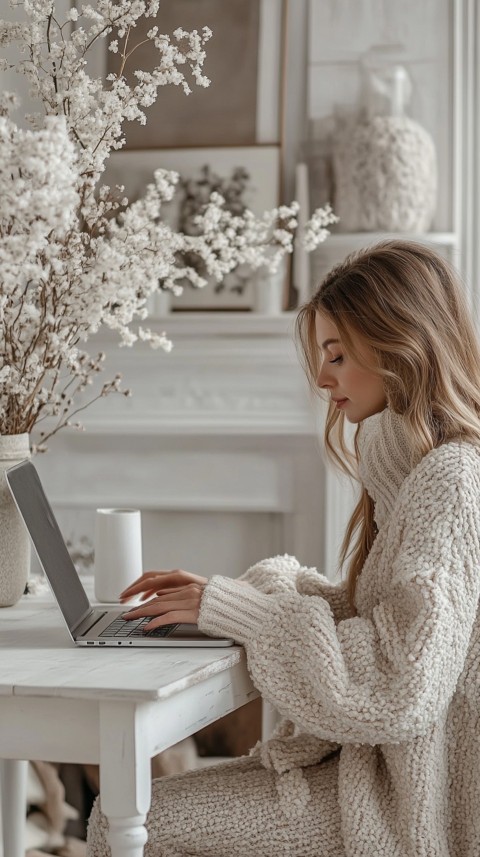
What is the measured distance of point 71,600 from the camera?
4.55 feet

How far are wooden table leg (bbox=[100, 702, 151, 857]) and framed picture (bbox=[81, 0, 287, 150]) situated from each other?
2.13 metres

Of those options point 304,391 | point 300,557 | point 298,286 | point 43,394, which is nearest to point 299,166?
point 298,286

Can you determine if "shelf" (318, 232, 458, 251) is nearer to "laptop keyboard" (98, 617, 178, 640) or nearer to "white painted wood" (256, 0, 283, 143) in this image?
"white painted wood" (256, 0, 283, 143)

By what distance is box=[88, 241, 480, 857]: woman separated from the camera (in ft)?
3.93

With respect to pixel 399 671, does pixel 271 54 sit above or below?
above

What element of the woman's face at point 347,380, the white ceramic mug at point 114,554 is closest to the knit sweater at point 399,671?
the woman's face at point 347,380

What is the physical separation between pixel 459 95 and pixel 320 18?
44cm

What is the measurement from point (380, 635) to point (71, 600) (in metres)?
0.41

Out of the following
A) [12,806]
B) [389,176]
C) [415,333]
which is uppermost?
[389,176]

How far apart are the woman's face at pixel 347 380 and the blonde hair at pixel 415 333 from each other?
0.01 m

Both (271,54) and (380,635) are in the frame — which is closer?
(380,635)

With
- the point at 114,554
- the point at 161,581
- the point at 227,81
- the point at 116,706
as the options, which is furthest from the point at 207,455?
the point at 116,706

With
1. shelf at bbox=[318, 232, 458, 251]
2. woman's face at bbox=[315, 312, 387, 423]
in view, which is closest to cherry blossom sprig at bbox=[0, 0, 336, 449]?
woman's face at bbox=[315, 312, 387, 423]

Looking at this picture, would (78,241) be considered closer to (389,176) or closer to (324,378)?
(324,378)
